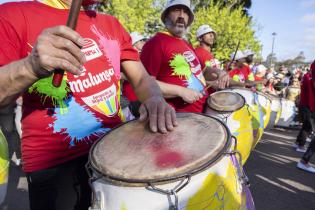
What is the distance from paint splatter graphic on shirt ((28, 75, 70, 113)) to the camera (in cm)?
141

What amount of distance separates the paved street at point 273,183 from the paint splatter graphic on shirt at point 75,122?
7.00 feet

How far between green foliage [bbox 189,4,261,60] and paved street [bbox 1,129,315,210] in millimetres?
14411

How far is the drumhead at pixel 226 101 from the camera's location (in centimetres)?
300

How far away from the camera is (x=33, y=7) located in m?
1.43

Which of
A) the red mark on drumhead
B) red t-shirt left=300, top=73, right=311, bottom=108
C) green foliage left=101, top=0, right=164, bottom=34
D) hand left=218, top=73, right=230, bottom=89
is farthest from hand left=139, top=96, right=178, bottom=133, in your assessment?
green foliage left=101, top=0, right=164, bottom=34

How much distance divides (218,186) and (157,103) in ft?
1.65

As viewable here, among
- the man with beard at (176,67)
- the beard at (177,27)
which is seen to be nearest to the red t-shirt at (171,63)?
the man with beard at (176,67)

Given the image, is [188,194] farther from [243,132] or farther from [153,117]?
[243,132]

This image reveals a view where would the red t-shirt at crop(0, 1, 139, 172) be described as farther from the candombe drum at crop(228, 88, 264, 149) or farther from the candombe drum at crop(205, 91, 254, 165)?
the candombe drum at crop(228, 88, 264, 149)

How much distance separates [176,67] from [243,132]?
81 cm

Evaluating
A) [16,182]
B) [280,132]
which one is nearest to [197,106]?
[16,182]

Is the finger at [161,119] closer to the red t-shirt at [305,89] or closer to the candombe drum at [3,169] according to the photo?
the candombe drum at [3,169]

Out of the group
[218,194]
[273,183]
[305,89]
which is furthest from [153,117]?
[305,89]

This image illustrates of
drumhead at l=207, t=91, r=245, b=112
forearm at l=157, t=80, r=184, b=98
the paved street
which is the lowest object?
the paved street
